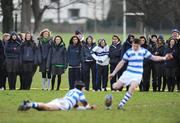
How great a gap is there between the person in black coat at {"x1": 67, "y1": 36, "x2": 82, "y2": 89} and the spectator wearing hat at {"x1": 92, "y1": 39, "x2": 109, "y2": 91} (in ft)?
2.97

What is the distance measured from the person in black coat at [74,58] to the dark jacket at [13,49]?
6.36 ft

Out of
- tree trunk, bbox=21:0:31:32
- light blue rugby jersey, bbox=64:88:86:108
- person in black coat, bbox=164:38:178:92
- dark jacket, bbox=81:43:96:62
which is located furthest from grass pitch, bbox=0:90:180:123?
tree trunk, bbox=21:0:31:32

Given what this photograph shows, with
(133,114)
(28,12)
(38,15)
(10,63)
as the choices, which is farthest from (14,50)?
(38,15)

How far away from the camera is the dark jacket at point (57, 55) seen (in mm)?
25469

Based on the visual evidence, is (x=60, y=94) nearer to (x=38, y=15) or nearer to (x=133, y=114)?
(x=133, y=114)

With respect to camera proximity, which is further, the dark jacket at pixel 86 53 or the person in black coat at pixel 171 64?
the dark jacket at pixel 86 53

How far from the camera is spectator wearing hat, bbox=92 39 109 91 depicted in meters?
26.0

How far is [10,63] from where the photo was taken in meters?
25.4

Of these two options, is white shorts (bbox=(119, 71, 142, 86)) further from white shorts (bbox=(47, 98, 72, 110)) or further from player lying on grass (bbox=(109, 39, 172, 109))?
white shorts (bbox=(47, 98, 72, 110))

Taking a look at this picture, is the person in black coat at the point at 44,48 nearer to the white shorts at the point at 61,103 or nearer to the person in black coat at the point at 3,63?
the person in black coat at the point at 3,63

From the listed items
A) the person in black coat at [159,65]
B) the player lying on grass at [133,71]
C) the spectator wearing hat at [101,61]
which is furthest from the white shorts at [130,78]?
the spectator wearing hat at [101,61]

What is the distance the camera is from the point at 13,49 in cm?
2538

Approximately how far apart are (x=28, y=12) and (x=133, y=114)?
24338 millimetres

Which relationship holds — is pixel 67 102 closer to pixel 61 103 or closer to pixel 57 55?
pixel 61 103
